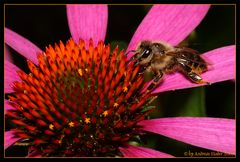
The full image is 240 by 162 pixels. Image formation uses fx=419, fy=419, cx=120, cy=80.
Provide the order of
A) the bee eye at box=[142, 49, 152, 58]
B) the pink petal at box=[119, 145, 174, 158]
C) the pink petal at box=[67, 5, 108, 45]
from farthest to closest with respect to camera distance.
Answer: the pink petal at box=[67, 5, 108, 45]
the bee eye at box=[142, 49, 152, 58]
the pink petal at box=[119, 145, 174, 158]

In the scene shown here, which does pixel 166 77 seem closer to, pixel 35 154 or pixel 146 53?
pixel 146 53

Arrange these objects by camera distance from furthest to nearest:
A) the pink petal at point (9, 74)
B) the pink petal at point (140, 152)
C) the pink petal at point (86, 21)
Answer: the pink petal at point (86, 21)
the pink petal at point (9, 74)
the pink petal at point (140, 152)

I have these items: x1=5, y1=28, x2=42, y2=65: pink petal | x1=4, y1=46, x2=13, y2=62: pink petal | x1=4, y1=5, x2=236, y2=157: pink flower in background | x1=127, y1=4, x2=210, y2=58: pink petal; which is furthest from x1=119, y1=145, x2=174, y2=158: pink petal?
x1=4, y1=46, x2=13, y2=62: pink petal

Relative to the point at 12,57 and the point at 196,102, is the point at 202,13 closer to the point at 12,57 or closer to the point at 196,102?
the point at 196,102

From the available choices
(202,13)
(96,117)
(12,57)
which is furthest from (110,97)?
(12,57)

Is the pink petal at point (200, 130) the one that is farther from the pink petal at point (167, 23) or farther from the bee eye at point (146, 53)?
the pink petal at point (167, 23)

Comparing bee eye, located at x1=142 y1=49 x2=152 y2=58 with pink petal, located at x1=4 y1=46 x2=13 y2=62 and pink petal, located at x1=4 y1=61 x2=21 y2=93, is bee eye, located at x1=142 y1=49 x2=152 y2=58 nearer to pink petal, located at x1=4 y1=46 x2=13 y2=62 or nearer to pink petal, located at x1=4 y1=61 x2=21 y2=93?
pink petal, located at x1=4 y1=61 x2=21 y2=93

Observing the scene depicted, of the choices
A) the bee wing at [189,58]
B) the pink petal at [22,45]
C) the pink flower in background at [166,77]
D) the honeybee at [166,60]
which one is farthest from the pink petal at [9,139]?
the bee wing at [189,58]
